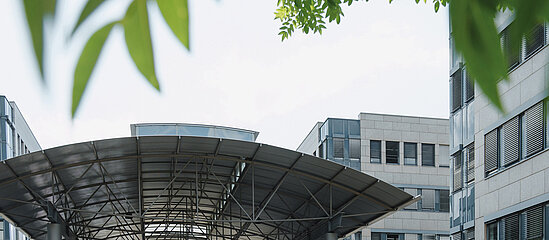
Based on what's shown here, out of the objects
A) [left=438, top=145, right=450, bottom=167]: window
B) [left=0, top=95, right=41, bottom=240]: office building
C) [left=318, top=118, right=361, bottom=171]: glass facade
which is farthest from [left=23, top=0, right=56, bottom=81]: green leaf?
[left=438, top=145, right=450, bottom=167]: window

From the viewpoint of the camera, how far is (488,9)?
61 cm

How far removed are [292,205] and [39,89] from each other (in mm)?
30613

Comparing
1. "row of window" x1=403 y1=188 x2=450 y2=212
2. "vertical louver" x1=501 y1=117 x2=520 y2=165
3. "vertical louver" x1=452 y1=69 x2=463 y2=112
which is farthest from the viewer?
"row of window" x1=403 y1=188 x2=450 y2=212

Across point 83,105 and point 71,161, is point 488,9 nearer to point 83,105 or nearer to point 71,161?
point 83,105

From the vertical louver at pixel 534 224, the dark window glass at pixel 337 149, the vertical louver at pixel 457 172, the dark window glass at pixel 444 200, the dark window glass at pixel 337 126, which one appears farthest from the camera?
the dark window glass at pixel 337 126

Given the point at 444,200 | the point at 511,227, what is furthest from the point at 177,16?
the point at 444,200

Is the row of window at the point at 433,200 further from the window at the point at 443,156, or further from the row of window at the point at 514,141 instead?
the row of window at the point at 514,141

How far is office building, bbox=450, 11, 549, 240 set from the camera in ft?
72.7

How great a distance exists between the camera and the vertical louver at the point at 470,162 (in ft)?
92.2

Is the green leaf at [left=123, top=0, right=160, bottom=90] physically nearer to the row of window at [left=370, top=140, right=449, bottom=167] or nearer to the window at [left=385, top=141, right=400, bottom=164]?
the row of window at [left=370, top=140, right=449, bottom=167]

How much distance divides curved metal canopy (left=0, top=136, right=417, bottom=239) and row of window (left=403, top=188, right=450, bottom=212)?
72.3ft

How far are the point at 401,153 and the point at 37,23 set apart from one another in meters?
54.9

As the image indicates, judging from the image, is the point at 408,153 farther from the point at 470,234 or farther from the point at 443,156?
the point at 470,234

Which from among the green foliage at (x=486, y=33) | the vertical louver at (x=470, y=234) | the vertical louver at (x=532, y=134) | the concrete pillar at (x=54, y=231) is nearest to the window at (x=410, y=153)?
the vertical louver at (x=470, y=234)
